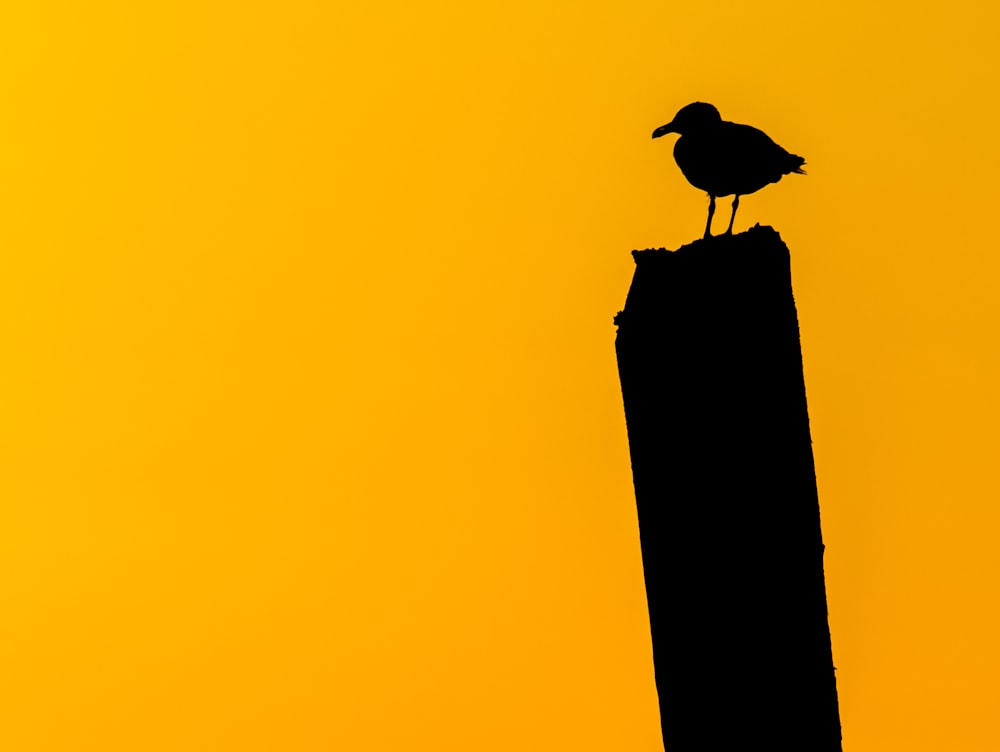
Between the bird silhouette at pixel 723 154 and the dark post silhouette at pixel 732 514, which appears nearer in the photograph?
the dark post silhouette at pixel 732 514

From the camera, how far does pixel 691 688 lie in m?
2.05

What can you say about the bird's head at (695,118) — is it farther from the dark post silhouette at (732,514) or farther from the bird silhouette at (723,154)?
the dark post silhouette at (732,514)

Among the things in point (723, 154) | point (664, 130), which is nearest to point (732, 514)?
point (723, 154)

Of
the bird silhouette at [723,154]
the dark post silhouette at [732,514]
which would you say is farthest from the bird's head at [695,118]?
the dark post silhouette at [732,514]

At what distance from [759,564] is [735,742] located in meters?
0.30

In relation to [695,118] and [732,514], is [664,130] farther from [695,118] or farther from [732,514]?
[732,514]

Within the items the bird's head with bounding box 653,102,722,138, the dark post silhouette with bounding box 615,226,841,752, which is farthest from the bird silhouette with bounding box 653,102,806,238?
the dark post silhouette with bounding box 615,226,841,752

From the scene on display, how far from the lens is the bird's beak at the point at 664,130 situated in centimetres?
414

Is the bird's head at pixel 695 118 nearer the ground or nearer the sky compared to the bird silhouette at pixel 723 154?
nearer the sky

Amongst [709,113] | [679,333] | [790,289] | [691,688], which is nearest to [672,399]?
[679,333]

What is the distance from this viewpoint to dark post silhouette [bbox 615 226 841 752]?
6.51ft

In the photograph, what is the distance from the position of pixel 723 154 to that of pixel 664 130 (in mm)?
402

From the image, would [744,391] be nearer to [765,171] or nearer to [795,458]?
[795,458]

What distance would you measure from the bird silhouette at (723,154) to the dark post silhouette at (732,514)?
5.80 feet
